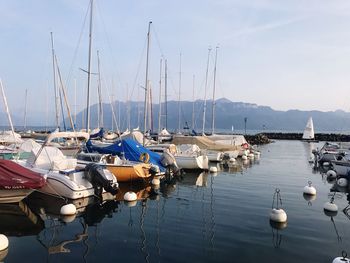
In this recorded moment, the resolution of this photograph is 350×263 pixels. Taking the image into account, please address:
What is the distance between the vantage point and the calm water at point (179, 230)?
982 centimetres

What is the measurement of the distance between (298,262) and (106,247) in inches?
219

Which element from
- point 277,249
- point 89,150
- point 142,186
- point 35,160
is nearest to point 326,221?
point 277,249

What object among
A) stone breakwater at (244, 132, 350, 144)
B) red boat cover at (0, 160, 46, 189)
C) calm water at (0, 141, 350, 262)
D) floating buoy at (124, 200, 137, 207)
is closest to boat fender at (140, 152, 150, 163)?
calm water at (0, 141, 350, 262)

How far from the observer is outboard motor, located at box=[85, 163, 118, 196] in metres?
15.7

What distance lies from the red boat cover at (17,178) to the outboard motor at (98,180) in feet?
7.13

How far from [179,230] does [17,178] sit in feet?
23.3

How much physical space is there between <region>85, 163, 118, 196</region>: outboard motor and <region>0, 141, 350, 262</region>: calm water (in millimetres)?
743

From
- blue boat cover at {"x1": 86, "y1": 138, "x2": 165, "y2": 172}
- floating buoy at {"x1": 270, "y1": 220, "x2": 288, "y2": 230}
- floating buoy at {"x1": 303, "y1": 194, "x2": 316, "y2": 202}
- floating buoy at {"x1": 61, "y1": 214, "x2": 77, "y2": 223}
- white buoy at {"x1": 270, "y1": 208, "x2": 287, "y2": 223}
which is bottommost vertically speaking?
floating buoy at {"x1": 303, "y1": 194, "x2": 316, "y2": 202}

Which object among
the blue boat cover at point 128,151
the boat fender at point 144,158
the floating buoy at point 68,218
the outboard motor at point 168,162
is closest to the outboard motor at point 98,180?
the floating buoy at point 68,218

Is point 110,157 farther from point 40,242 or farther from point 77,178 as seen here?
point 40,242

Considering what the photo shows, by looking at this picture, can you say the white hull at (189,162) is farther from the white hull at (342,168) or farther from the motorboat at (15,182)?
the motorboat at (15,182)

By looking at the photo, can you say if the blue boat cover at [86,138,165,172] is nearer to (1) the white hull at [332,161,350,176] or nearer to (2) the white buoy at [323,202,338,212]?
(2) the white buoy at [323,202,338,212]

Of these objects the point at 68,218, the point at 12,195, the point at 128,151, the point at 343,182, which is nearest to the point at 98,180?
the point at 68,218

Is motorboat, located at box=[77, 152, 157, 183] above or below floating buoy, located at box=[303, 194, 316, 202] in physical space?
above
